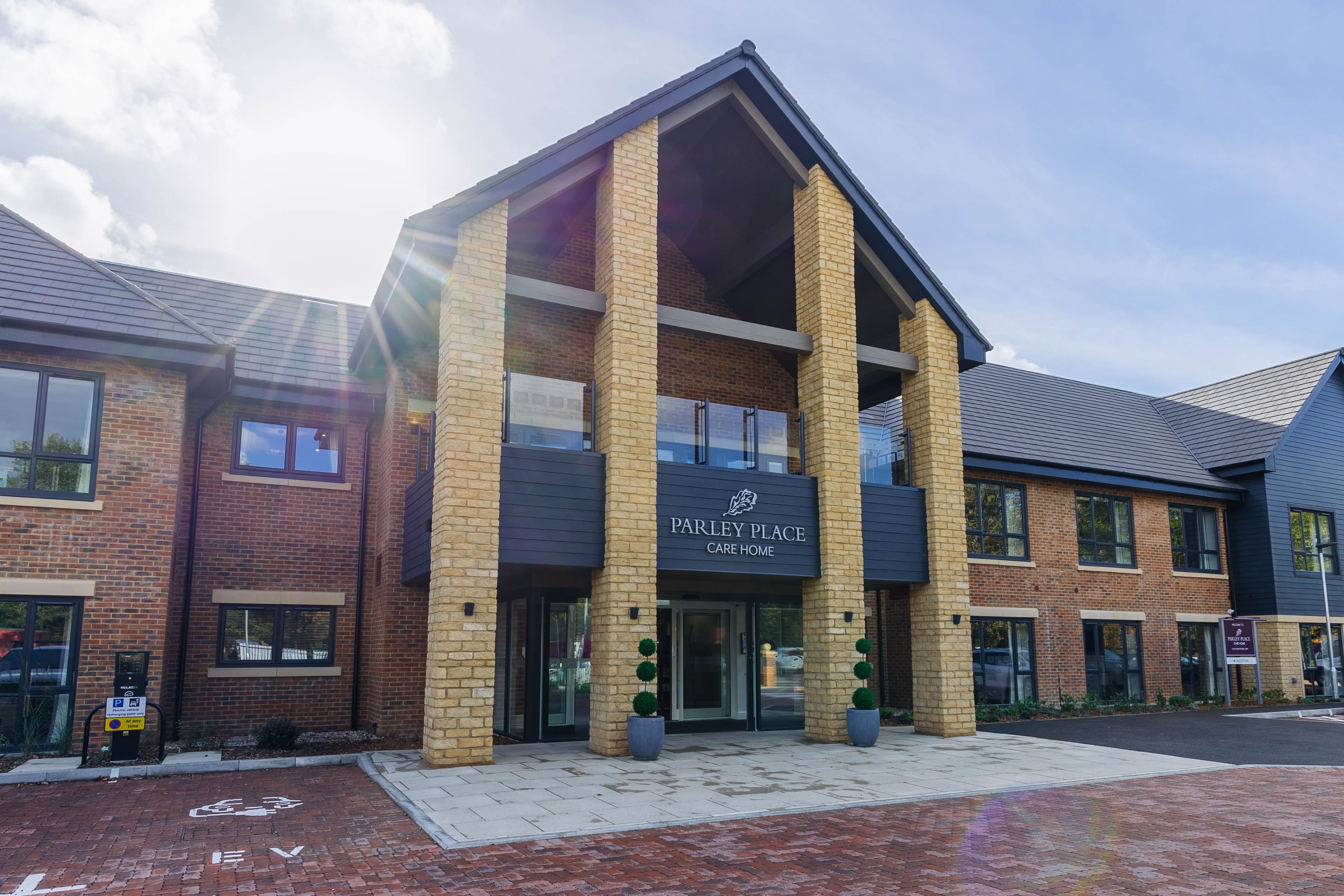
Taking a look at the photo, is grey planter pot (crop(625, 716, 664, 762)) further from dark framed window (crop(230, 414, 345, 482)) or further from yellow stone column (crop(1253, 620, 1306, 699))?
yellow stone column (crop(1253, 620, 1306, 699))

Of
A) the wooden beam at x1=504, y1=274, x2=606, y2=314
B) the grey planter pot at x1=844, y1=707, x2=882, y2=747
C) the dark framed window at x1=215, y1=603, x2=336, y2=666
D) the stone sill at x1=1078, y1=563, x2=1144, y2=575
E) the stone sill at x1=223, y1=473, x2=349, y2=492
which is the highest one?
the wooden beam at x1=504, y1=274, x2=606, y2=314

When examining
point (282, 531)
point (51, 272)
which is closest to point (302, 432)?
point (282, 531)

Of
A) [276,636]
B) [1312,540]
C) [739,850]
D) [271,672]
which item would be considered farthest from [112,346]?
[1312,540]

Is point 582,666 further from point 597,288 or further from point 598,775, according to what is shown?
point 597,288

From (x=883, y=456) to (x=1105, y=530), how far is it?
9.79 m

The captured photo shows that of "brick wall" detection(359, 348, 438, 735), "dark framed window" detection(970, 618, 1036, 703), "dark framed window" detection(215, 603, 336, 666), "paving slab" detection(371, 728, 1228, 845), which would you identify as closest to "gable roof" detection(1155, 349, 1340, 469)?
"dark framed window" detection(970, 618, 1036, 703)

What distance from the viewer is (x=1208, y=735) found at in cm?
1583

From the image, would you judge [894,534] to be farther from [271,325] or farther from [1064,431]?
[271,325]

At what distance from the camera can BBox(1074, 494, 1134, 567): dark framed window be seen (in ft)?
71.0

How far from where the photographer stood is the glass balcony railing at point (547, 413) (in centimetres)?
1222

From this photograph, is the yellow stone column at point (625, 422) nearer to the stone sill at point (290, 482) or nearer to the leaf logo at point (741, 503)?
the leaf logo at point (741, 503)

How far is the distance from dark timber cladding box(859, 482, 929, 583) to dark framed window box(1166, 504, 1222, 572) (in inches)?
464

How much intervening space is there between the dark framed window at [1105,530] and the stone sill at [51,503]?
1944 centimetres

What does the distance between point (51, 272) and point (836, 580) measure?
12.2 metres
